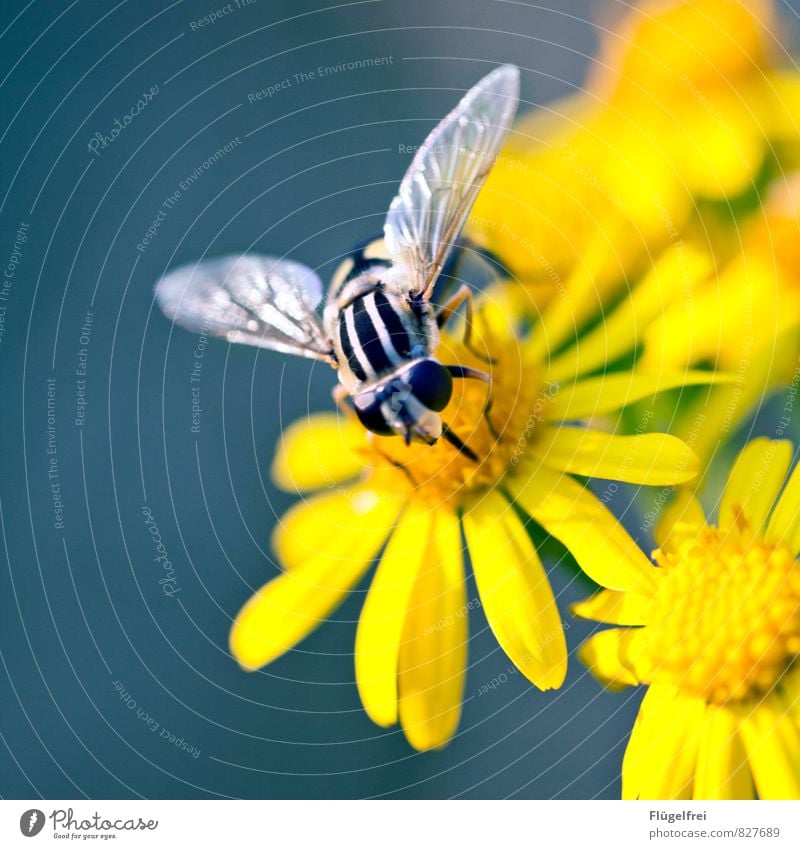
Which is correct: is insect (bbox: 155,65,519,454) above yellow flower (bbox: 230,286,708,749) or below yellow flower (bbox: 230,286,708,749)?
above

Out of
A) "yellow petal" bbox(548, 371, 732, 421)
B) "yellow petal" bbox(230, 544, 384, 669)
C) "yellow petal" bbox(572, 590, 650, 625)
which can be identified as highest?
"yellow petal" bbox(548, 371, 732, 421)

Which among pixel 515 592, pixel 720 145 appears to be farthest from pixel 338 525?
pixel 720 145

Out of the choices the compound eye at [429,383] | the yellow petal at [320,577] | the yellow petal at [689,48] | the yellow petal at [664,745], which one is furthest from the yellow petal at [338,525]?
the yellow petal at [689,48]

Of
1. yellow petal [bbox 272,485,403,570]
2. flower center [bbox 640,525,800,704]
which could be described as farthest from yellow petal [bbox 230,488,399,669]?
flower center [bbox 640,525,800,704]

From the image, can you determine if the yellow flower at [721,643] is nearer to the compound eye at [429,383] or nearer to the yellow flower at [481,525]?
the yellow flower at [481,525]

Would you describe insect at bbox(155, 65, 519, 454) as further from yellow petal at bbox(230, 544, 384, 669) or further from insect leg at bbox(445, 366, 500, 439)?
yellow petal at bbox(230, 544, 384, 669)

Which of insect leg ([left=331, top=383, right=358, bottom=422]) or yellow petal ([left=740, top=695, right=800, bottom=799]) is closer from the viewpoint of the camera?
yellow petal ([left=740, top=695, right=800, bottom=799])

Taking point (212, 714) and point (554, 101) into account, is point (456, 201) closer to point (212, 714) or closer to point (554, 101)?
point (554, 101)

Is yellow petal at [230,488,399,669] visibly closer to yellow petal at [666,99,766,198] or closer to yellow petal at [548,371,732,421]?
yellow petal at [548,371,732,421]
